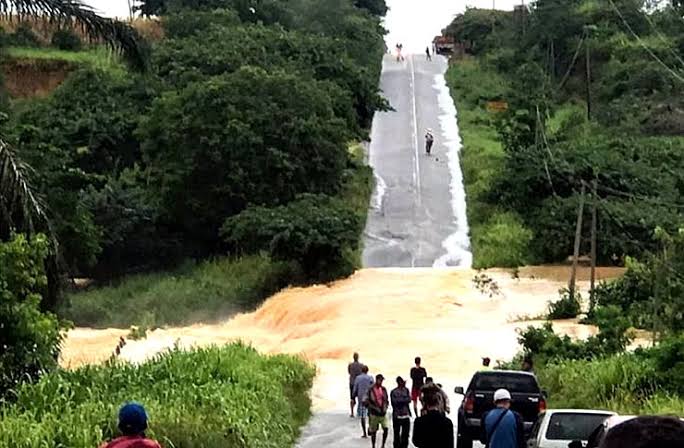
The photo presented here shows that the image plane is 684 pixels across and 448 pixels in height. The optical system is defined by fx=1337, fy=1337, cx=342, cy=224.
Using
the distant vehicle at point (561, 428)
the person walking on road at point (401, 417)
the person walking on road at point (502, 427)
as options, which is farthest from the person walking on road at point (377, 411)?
the person walking on road at point (502, 427)

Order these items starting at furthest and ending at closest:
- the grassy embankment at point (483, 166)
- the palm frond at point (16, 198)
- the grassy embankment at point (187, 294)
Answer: the grassy embankment at point (483, 166)
the grassy embankment at point (187, 294)
the palm frond at point (16, 198)

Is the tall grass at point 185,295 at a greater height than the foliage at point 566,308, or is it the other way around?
the foliage at point 566,308

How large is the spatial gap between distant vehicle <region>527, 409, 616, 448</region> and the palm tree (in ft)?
21.5

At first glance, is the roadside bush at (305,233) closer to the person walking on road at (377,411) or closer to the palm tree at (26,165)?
the person walking on road at (377,411)

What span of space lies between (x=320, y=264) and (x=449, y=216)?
12.0m

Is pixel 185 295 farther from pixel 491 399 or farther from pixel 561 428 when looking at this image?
pixel 561 428

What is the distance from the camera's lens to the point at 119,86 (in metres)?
65.5

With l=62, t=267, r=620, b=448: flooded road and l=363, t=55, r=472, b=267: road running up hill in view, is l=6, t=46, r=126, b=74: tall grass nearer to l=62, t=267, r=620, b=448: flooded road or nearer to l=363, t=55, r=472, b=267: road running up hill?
l=363, t=55, r=472, b=267: road running up hill

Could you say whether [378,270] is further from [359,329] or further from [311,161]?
[359,329]

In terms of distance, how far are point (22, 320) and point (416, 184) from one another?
50.8 m

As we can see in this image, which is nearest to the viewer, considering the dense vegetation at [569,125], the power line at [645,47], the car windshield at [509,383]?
the car windshield at [509,383]

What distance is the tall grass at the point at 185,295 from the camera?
4791 centimetres

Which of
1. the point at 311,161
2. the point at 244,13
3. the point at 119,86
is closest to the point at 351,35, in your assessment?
the point at 244,13

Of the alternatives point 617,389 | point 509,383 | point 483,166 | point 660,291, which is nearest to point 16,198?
point 509,383
